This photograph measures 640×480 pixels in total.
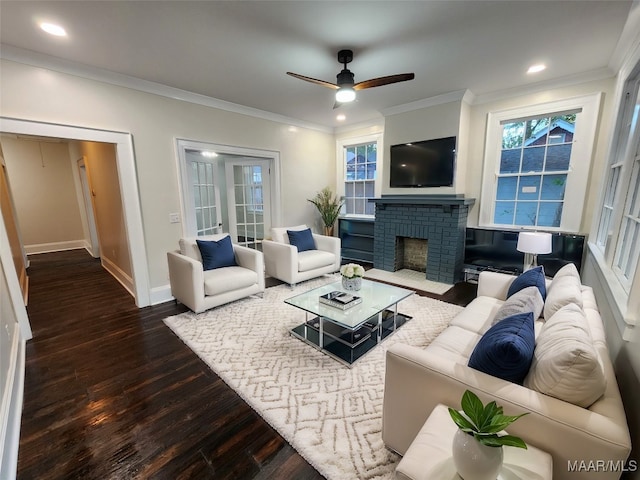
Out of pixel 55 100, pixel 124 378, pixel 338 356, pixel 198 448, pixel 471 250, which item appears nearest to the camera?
pixel 198 448

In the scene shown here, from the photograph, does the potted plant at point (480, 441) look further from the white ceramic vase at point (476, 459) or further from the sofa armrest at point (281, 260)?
the sofa armrest at point (281, 260)

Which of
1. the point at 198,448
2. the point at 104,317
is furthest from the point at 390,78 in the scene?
the point at 104,317

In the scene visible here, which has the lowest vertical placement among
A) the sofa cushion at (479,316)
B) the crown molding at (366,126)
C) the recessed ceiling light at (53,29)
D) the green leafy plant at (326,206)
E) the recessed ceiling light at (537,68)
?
the sofa cushion at (479,316)

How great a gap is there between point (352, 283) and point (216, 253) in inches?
70.6

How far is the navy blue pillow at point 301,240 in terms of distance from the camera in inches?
170

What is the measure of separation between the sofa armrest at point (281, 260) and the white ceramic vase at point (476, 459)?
122 inches

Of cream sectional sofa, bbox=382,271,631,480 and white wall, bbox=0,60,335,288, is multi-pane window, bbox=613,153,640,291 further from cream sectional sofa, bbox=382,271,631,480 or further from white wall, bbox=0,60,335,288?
white wall, bbox=0,60,335,288

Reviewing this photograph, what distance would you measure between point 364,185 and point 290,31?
11.2ft

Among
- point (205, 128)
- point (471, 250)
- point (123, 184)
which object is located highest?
point (205, 128)

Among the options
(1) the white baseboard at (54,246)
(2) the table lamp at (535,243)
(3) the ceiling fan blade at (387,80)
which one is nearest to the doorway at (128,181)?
(3) the ceiling fan blade at (387,80)

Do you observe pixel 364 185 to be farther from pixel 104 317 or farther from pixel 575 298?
pixel 104 317

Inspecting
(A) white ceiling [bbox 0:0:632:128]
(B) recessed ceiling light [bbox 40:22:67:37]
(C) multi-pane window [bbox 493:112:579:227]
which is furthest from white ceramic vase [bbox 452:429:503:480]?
(C) multi-pane window [bbox 493:112:579:227]

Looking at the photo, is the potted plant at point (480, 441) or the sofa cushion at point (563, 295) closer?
the potted plant at point (480, 441)

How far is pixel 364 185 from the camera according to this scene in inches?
213
